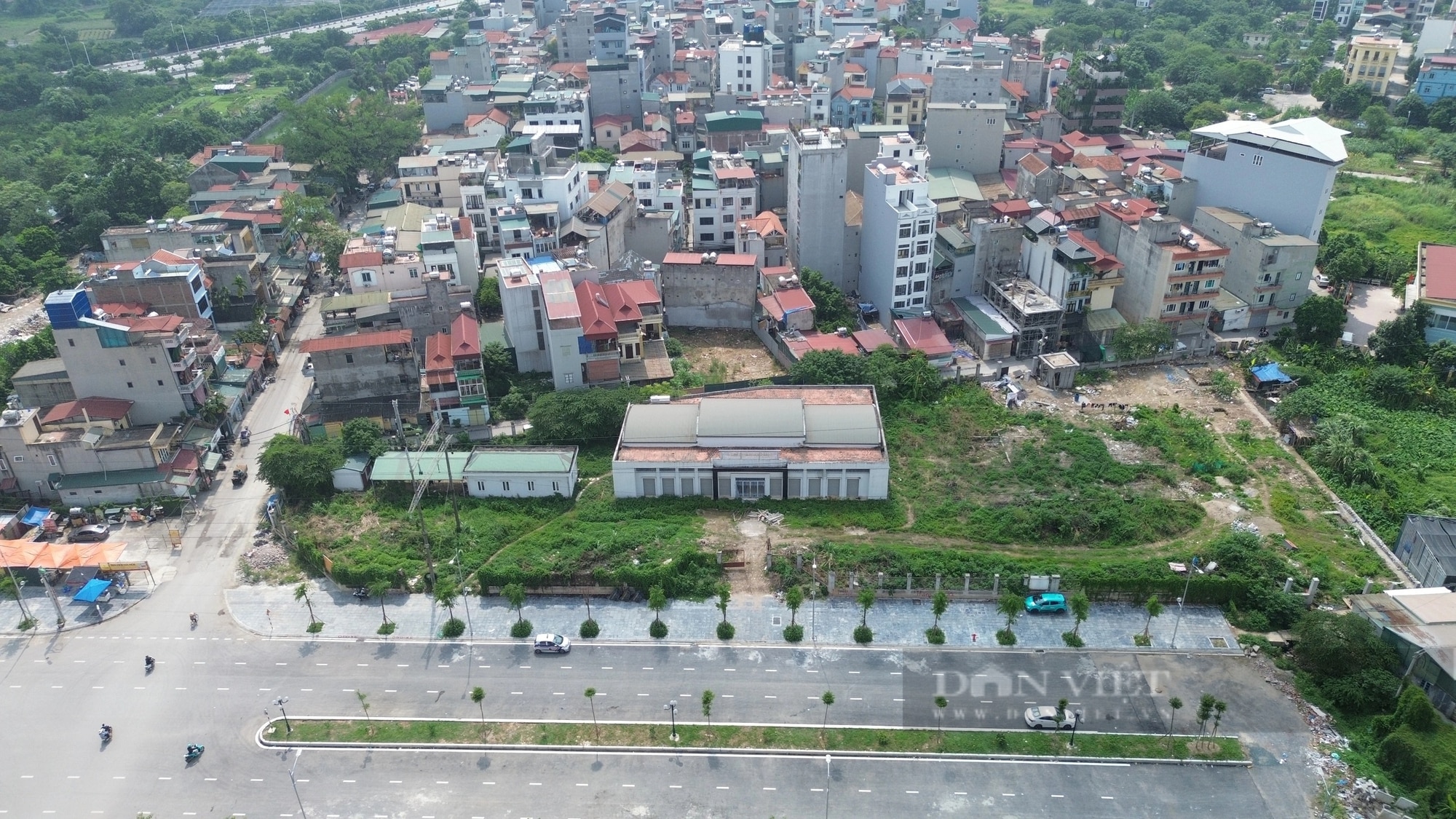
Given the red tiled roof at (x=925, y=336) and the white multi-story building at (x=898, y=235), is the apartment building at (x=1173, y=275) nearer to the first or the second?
the red tiled roof at (x=925, y=336)

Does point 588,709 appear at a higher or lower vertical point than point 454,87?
lower

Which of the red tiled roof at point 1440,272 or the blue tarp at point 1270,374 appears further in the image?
the red tiled roof at point 1440,272

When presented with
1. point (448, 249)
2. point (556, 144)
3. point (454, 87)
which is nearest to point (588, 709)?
point (448, 249)

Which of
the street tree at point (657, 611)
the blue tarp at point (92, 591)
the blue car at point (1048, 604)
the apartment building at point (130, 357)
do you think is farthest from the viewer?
the apartment building at point (130, 357)

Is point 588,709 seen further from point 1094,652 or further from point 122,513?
point 122,513

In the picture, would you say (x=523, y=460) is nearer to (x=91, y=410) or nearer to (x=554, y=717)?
(x=554, y=717)

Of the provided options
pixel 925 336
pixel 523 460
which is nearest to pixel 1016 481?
pixel 925 336

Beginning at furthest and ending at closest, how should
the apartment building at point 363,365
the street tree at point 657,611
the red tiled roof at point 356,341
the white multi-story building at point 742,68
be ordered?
the white multi-story building at point 742,68 < the apartment building at point 363,365 < the red tiled roof at point 356,341 < the street tree at point 657,611

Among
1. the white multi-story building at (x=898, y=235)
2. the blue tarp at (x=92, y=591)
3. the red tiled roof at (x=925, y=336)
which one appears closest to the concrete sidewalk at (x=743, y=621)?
the blue tarp at (x=92, y=591)
